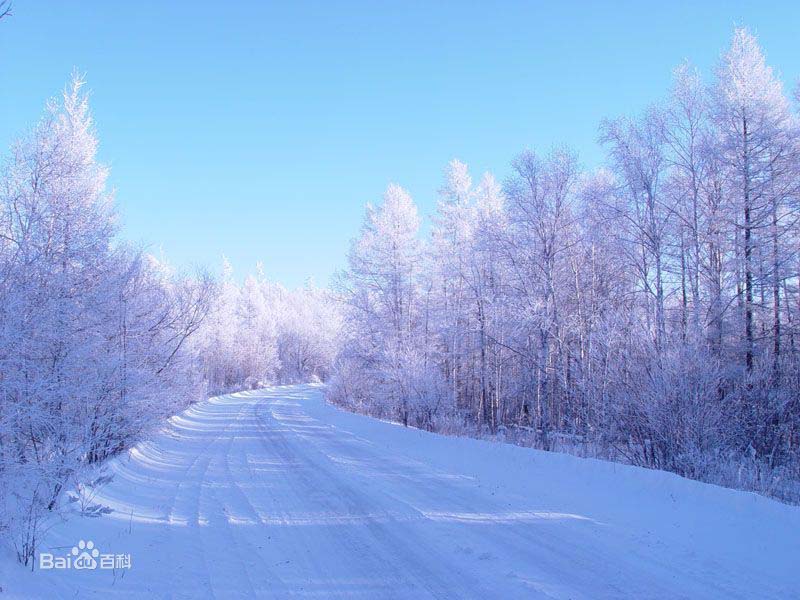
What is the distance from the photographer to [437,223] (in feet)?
92.0

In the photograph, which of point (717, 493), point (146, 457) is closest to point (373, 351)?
point (146, 457)

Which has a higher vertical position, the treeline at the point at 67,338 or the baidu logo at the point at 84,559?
the treeline at the point at 67,338

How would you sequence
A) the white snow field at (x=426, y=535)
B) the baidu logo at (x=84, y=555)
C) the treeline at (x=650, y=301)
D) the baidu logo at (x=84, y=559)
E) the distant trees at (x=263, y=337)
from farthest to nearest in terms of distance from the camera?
the distant trees at (x=263, y=337), the treeline at (x=650, y=301), the baidu logo at (x=84, y=555), the baidu logo at (x=84, y=559), the white snow field at (x=426, y=535)

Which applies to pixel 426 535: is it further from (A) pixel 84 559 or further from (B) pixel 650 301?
(B) pixel 650 301

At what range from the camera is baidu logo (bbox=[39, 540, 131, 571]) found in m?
4.91

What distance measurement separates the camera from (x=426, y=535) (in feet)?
19.7

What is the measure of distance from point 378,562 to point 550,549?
6.27ft

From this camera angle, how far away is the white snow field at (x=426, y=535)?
465 cm

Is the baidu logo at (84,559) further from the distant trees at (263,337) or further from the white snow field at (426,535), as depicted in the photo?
the distant trees at (263,337)

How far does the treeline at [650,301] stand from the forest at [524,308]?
0.08 m

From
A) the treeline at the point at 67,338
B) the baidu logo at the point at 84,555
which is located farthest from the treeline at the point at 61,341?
the baidu logo at the point at 84,555

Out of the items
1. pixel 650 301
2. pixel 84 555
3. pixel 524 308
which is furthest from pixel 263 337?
pixel 84 555

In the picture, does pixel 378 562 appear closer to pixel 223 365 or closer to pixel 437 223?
pixel 437 223

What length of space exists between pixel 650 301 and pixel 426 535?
48.2ft
